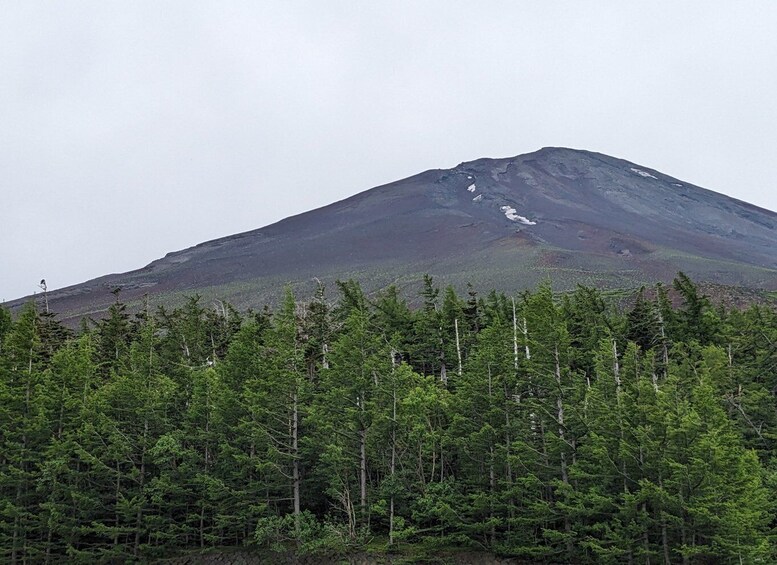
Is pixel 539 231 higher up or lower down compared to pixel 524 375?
higher up

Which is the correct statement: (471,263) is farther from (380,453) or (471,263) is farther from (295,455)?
(295,455)

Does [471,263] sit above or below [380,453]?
above

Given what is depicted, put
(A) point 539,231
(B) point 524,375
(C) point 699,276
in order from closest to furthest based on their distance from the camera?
(B) point 524,375
(C) point 699,276
(A) point 539,231

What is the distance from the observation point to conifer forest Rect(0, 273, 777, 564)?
29.9m

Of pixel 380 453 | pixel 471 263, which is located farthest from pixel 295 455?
pixel 471 263

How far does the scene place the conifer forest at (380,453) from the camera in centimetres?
2986

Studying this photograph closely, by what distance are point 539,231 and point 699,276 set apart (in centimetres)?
6247

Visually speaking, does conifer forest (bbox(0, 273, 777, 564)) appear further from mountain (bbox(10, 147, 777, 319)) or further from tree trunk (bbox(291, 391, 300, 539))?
mountain (bbox(10, 147, 777, 319))

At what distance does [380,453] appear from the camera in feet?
120

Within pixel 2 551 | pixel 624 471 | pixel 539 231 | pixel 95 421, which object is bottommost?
pixel 2 551

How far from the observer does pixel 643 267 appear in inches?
5340

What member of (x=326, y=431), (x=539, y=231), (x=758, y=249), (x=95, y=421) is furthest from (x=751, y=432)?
(x=758, y=249)


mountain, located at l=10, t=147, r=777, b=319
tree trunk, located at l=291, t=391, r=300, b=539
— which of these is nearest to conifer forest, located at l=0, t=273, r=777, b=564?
tree trunk, located at l=291, t=391, r=300, b=539

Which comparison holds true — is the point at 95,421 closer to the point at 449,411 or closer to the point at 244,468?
the point at 244,468
